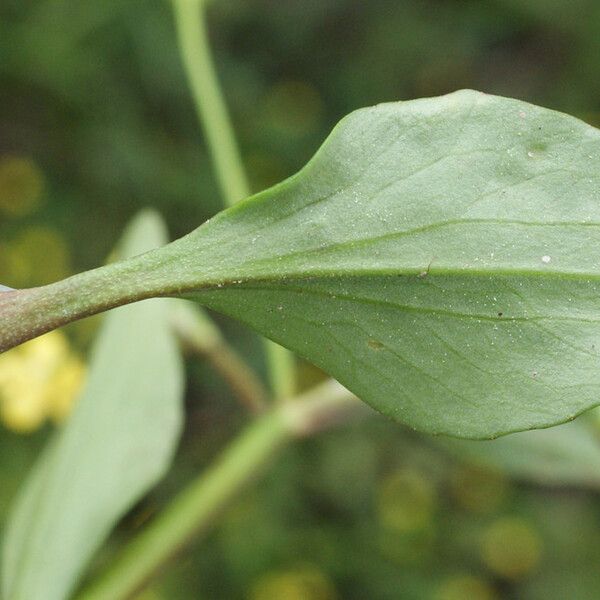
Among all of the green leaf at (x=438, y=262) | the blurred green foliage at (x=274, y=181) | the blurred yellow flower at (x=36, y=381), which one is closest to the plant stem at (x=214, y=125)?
the blurred yellow flower at (x=36, y=381)

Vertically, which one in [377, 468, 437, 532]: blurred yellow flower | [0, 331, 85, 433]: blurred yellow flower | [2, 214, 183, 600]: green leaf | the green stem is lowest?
[377, 468, 437, 532]: blurred yellow flower

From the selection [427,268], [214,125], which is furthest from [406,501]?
[427,268]

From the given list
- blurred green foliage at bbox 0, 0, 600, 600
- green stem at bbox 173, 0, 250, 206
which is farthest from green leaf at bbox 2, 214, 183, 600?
blurred green foliage at bbox 0, 0, 600, 600

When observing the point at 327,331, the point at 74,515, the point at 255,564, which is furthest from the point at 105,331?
the point at 255,564

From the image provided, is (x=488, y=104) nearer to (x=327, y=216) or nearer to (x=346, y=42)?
(x=327, y=216)

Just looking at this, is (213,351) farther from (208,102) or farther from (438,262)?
(438,262)

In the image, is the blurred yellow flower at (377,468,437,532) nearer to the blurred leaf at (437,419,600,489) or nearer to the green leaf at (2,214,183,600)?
the blurred leaf at (437,419,600,489)

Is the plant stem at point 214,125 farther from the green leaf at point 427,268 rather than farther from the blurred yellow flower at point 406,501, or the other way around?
the blurred yellow flower at point 406,501
